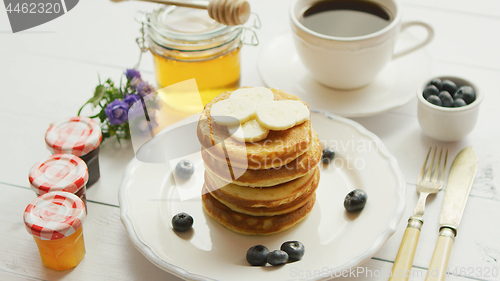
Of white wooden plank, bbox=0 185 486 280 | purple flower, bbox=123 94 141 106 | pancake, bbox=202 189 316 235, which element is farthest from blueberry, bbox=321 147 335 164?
purple flower, bbox=123 94 141 106

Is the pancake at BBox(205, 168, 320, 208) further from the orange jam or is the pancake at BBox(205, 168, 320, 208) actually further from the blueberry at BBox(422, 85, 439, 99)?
the blueberry at BBox(422, 85, 439, 99)

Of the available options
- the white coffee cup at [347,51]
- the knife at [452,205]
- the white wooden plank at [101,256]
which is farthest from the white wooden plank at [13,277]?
the white coffee cup at [347,51]

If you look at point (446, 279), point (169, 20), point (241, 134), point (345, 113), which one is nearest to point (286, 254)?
point (241, 134)

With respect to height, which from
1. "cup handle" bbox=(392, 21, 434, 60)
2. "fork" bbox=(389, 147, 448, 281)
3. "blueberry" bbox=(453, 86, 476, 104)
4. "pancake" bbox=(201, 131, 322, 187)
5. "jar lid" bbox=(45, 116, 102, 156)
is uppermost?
"cup handle" bbox=(392, 21, 434, 60)

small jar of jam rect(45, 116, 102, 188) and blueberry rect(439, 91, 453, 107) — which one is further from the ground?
blueberry rect(439, 91, 453, 107)

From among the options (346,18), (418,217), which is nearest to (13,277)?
(418,217)

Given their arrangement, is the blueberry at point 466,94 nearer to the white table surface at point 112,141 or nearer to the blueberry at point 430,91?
the blueberry at point 430,91
